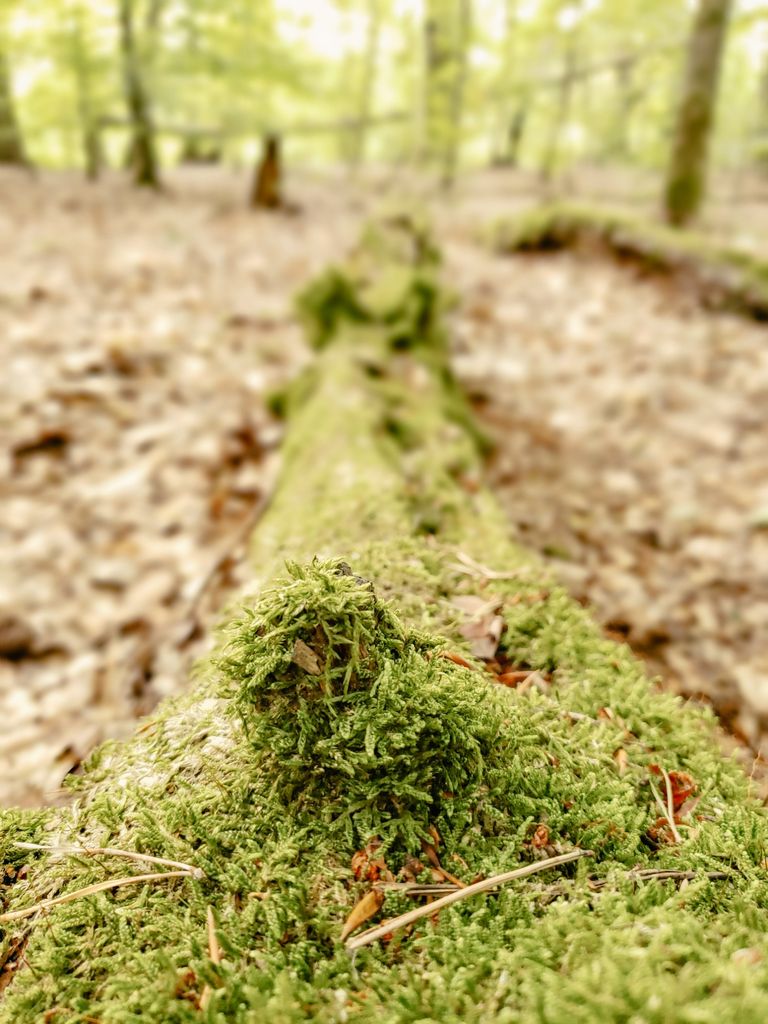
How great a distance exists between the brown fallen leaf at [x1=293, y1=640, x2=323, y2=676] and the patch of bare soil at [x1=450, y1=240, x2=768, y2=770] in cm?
141

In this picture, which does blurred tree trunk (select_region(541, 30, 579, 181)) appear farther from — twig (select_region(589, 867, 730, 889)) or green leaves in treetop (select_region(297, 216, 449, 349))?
twig (select_region(589, 867, 730, 889))

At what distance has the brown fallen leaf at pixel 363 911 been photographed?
984 millimetres

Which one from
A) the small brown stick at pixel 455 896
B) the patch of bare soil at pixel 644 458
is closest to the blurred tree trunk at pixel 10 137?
the patch of bare soil at pixel 644 458

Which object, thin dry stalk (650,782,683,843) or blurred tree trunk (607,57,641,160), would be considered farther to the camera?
blurred tree trunk (607,57,641,160)

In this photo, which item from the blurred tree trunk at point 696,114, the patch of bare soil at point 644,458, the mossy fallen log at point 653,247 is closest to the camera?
the patch of bare soil at point 644,458

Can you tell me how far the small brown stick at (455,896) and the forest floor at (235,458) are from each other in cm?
66

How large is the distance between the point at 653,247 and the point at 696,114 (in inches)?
64.5

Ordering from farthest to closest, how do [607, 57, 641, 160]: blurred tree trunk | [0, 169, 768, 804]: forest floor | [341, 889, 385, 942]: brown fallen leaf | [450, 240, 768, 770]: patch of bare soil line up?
[607, 57, 641, 160]: blurred tree trunk
[450, 240, 768, 770]: patch of bare soil
[0, 169, 768, 804]: forest floor
[341, 889, 385, 942]: brown fallen leaf

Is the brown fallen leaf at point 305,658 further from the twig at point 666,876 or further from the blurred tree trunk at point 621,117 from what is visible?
the blurred tree trunk at point 621,117

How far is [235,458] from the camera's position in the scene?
143 inches

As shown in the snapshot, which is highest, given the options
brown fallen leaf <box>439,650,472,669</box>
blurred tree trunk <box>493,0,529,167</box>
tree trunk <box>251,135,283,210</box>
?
blurred tree trunk <box>493,0,529,167</box>

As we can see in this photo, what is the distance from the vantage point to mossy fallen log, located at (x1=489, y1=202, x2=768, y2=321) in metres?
5.45

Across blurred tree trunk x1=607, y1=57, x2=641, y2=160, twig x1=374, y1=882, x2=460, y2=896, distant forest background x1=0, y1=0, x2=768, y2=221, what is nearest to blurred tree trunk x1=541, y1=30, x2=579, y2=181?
distant forest background x1=0, y1=0, x2=768, y2=221

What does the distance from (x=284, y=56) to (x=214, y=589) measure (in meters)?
8.09
